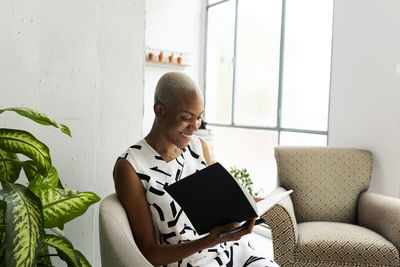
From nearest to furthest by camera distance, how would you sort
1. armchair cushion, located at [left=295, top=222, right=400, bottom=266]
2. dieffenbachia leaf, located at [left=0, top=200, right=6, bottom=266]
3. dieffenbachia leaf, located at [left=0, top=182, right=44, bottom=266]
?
dieffenbachia leaf, located at [left=0, top=182, right=44, bottom=266]
dieffenbachia leaf, located at [left=0, top=200, right=6, bottom=266]
armchair cushion, located at [left=295, top=222, right=400, bottom=266]

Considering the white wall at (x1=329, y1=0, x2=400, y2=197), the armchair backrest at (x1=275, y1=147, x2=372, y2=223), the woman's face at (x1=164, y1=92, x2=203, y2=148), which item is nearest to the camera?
the woman's face at (x1=164, y1=92, x2=203, y2=148)

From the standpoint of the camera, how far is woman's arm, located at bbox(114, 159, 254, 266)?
112 cm

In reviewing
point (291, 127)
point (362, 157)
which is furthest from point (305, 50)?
point (362, 157)

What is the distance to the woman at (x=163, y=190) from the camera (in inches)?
45.6

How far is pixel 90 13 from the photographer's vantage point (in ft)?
4.91

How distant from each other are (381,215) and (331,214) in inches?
16.0

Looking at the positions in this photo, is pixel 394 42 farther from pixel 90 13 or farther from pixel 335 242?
pixel 90 13

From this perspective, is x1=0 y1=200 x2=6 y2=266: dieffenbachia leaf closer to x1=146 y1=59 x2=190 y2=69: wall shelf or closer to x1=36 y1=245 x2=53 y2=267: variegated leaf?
x1=36 y1=245 x2=53 y2=267: variegated leaf

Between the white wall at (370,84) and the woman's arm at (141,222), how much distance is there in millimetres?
2206

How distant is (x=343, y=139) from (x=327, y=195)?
76cm

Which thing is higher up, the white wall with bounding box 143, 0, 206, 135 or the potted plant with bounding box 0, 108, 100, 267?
the white wall with bounding box 143, 0, 206, 135

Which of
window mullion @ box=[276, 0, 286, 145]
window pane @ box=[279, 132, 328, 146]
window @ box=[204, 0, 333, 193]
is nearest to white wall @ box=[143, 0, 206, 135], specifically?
window @ box=[204, 0, 333, 193]

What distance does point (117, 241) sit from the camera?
1.05 meters

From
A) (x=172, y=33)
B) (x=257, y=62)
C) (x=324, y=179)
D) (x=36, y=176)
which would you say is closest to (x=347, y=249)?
(x=324, y=179)
